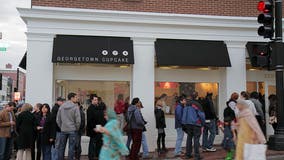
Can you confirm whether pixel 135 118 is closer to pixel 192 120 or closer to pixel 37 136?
pixel 192 120

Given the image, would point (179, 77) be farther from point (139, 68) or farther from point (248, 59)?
point (248, 59)

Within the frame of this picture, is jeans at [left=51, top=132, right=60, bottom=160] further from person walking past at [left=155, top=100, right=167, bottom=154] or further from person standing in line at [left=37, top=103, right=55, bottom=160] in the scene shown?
person walking past at [left=155, top=100, right=167, bottom=154]

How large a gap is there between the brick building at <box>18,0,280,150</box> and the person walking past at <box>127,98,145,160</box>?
74.2 inches

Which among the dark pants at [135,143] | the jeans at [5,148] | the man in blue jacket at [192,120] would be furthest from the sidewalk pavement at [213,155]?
the jeans at [5,148]

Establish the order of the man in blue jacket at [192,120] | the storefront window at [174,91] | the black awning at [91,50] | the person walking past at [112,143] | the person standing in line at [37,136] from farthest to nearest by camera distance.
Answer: the storefront window at [174,91]
the black awning at [91,50]
the man in blue jacket at [192,120]
the person standing in line at [37,136]
the person walking past at [112,143]

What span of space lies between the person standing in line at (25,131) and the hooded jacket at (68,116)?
100 centimetres

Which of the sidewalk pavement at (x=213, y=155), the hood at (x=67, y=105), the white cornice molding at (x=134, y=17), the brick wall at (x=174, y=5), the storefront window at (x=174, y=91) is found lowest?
the sidewalk pavement at (x=213, y=155)

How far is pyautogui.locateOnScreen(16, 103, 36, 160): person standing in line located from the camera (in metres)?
10.9

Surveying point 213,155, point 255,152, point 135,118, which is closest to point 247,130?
point 255,152

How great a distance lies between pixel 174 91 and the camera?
1424 centimetres

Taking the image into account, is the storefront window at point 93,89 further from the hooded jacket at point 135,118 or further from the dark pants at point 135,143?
the dark pants at point 135,143

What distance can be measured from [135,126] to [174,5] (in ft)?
15.8

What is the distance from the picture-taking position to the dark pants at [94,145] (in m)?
11.5

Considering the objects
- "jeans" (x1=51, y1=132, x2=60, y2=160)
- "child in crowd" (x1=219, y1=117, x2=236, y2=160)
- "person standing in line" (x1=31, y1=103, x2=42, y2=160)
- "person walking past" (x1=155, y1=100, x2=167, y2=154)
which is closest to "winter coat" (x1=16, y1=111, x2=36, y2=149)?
"person standing in line" (x1=31, y1=103, x2=42, y2=160)
